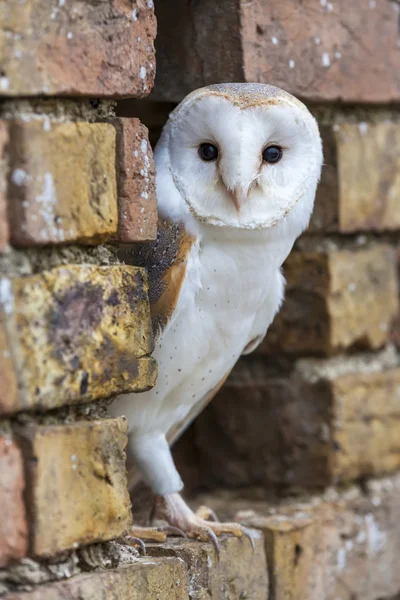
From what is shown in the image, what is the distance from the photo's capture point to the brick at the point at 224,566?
5.12ft

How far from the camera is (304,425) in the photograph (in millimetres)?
2066

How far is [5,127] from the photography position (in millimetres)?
1172

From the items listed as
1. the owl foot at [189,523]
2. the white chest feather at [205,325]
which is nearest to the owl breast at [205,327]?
the white chest feather at [205,325]

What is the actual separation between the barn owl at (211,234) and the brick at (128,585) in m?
0.24

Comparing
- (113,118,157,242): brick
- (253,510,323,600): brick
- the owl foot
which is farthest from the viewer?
(253,510,323,600): brick

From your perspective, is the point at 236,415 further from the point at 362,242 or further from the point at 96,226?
the point at 96,226

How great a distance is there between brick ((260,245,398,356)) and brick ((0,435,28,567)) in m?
0.98

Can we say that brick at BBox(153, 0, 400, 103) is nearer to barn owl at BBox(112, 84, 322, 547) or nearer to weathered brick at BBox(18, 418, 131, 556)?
barn owl at BBox(112, 84, 322, 547)

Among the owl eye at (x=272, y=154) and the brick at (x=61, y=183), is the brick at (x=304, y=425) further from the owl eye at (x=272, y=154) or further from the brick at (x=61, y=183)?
the brick at (x=61, y=183)

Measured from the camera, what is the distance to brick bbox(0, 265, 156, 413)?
3.84 ft

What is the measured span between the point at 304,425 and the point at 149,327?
772 mm

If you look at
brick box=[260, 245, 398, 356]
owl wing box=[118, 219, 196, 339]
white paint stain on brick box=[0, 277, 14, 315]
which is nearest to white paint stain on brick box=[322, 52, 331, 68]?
brick box=[260, 245, 398, 356]

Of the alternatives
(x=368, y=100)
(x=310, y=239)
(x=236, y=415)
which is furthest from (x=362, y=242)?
(x=236, y=415)

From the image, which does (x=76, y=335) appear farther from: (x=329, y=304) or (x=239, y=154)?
(x=329, y=304)
